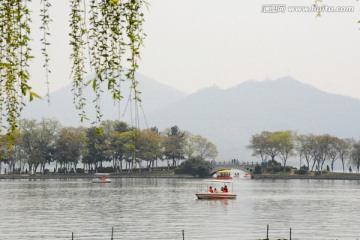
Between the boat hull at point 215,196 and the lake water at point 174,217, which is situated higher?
the boat hull at point 215,196

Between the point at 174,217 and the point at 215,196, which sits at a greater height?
the point at 215,196

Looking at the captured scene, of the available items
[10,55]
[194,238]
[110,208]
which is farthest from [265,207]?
[10,55]

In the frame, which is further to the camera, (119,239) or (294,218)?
(294,218)

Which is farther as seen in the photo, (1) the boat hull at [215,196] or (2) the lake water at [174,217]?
(1) the boat hull at [215,196]

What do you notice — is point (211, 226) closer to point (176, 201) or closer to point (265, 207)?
point (265, 207)

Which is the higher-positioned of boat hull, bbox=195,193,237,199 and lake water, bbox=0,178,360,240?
boat hull, bbox=195,193,237,199

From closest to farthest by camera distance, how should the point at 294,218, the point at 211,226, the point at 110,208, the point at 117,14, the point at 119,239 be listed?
1. the point at 117,14
2. the point at 119,239
3. the point at 211,226
4. the point at 294,218
5. the point at 110,208

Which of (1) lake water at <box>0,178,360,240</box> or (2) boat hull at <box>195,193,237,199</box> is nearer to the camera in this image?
(1) lake water at <box>0,178,360,240</box>

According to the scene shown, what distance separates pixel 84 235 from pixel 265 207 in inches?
1976

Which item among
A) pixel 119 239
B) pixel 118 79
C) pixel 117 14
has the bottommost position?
pixel 119 239

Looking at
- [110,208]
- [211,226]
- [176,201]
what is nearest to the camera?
[211,226]

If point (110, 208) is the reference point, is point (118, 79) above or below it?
above

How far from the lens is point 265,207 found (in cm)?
11362

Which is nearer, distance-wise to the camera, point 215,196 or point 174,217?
point 174,217
